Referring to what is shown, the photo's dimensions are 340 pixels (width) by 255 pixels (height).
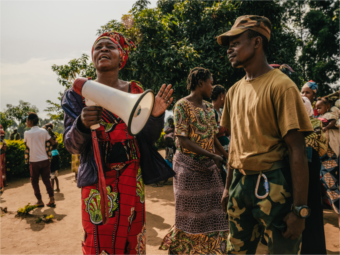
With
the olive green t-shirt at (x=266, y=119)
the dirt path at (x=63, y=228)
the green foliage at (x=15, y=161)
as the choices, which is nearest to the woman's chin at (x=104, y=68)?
the olive green t-shirt at (x=266, y=119)

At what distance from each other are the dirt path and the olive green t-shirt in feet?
7.52

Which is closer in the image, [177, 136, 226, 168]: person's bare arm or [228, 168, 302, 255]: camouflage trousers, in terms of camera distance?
[228, 168, 302, 255]: camouflage trousers

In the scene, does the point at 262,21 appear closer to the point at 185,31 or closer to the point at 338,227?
the point at 338,227

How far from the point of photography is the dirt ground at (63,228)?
3.63m

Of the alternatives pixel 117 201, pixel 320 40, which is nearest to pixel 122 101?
pixel 117 201

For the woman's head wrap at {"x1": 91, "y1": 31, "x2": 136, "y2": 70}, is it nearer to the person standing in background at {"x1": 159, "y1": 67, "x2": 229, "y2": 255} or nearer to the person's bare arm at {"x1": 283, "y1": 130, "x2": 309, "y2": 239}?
the person standing in background at {"x1": 159, "y1": 67, "x2": 229, "y2": 255}

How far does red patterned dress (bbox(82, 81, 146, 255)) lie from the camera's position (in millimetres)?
A: 1690

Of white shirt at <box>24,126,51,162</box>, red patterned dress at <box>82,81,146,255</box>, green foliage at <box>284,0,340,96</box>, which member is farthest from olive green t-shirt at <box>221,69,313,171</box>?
green foliage at <box>284,0,340,96</box>

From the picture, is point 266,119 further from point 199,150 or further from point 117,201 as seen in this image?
point 199,150

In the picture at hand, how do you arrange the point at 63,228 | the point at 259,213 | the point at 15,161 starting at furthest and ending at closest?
the point at 15,161 < the point at 63,228 < the point at 259,213

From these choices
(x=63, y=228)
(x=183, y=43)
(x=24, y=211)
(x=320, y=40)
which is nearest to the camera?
(x=63, y=228)

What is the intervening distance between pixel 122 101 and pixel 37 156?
522cm

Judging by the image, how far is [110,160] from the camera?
5.87 feet

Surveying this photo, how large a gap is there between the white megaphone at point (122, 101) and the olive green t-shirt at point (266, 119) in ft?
2.20
